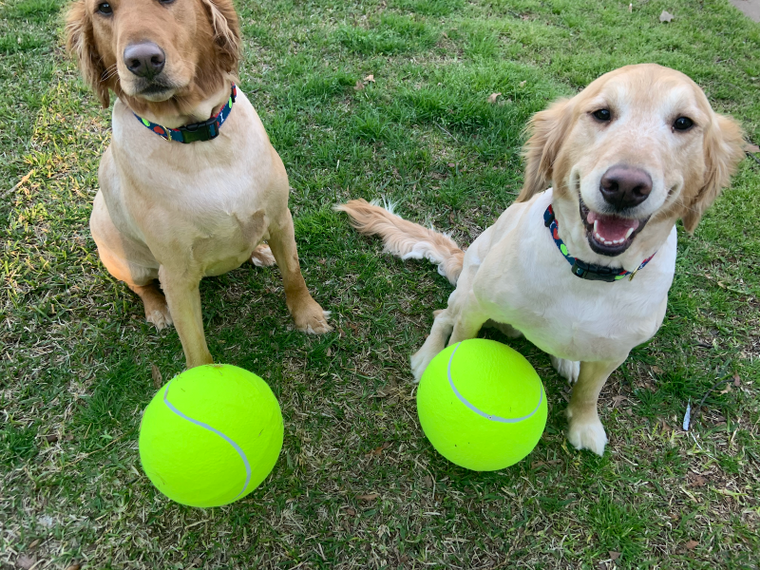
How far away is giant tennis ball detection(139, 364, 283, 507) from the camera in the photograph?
5.58 ft

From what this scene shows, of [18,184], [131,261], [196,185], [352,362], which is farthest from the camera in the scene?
[18,184]

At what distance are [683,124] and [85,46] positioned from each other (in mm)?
2161

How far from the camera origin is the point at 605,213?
1495mm

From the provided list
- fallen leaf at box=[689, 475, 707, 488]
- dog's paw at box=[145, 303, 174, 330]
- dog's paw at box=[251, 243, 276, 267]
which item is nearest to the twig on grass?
dog's paw at box=[145, 303, 174, 330]

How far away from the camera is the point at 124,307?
2.75 metres

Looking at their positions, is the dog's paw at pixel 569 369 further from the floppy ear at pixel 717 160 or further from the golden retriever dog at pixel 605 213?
the floppy ear at pixel 717 160

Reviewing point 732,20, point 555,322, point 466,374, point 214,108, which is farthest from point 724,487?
point 732,20

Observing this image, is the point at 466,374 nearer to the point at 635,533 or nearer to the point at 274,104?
the point at 635,533

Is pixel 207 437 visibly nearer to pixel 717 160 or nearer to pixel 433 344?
pixel 433 344

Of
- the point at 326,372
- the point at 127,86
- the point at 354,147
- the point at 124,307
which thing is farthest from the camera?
the point at 354,147

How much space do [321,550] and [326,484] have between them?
0.27 meters

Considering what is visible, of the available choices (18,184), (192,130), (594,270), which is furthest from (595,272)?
(18,184)

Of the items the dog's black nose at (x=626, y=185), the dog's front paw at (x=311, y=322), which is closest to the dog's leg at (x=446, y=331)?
the dog's front paw at (x=311, y=322)

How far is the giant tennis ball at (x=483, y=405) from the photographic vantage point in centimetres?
182
